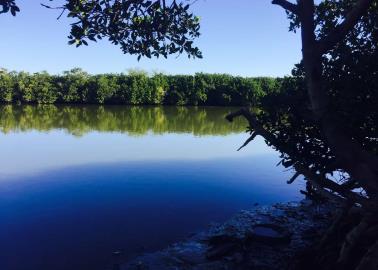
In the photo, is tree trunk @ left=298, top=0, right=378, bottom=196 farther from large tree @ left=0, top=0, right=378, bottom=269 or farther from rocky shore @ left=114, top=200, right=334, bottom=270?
rocky shore @ left=114, top=200, right=334, bottom=270

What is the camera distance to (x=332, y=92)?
8195 millimetres

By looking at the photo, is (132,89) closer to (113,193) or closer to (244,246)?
(113,193)

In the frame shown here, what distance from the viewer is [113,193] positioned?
17.5 meters

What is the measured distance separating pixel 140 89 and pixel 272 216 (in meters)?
77.1

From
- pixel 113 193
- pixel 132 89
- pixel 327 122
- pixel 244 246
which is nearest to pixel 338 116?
pixel 327 122

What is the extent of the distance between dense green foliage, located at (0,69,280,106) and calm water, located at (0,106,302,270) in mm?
56573

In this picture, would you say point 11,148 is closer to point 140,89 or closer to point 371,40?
point 371,40

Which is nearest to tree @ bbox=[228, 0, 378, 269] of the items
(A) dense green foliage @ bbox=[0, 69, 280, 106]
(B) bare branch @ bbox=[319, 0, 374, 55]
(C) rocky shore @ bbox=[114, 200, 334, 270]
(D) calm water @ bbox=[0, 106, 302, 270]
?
(B) bare branch @ bbox=[319, 0, 374, 55]

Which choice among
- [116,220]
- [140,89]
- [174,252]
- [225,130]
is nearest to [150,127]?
[225,130]

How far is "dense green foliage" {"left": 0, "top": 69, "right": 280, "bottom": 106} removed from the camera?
8869 centimetres

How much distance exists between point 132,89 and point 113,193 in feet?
240

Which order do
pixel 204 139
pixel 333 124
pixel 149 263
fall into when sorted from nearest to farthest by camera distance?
pixel 333 124 → pixel 149 263 → pixel 204 139

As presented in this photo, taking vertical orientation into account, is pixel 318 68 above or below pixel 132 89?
below

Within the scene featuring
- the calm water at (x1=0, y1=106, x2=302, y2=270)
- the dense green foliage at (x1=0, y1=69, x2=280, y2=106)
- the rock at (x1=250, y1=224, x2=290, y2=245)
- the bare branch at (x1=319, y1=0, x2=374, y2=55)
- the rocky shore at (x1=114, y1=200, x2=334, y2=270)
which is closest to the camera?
the bare branch at (x1=319, y1=0, x2=374, y2=55)
